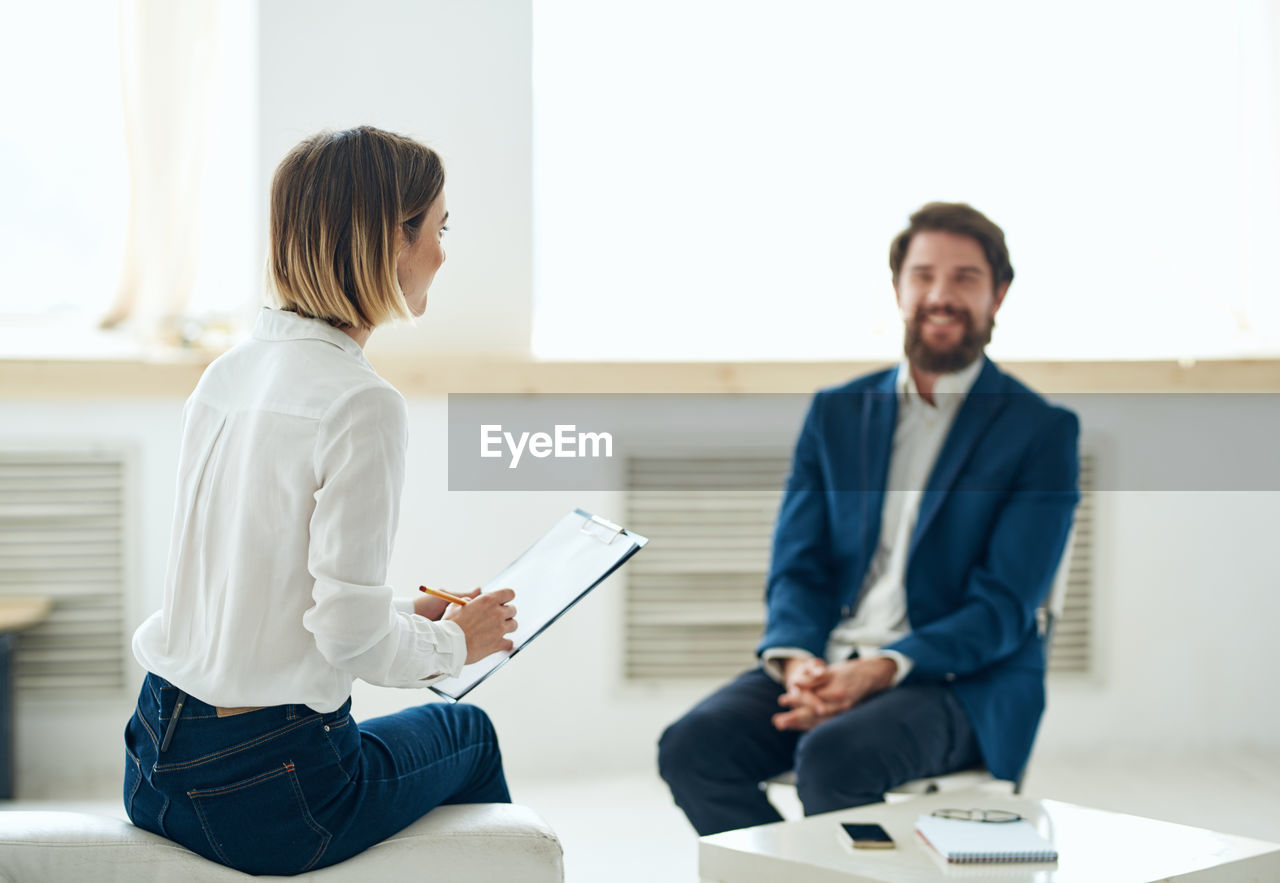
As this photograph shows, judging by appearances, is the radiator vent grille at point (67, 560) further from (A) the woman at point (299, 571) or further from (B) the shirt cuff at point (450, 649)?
(B) the shirt cuff at point (450, 649)

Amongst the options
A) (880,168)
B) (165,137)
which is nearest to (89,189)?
(165,137)

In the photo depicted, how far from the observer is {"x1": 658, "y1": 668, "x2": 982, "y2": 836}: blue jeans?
1809mm

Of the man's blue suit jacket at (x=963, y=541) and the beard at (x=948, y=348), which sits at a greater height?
the beard at (x=948, y=348)

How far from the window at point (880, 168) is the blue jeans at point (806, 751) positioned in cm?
131

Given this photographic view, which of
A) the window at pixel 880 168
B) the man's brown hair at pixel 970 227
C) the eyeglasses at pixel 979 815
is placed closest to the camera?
the eyeglasses at pixel 979 815

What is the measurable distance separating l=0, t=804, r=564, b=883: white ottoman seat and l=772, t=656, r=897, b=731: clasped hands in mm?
659

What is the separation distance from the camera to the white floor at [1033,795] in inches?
98.9

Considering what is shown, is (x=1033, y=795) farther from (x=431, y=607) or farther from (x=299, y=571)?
(x=299, y=571)

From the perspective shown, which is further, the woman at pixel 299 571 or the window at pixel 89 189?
the window at pixel 89 189

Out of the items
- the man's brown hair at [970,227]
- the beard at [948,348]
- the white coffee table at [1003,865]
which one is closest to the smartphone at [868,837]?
the white coffee table at [1003,865]

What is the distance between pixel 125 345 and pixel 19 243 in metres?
0.37

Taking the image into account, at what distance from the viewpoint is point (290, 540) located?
1231mm

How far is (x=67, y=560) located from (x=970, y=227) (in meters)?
2.09

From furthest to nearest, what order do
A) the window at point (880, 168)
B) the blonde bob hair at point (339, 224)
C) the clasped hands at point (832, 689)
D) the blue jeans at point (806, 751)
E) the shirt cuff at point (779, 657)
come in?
the window at point (880, 168)
the shirt cuff at point (779, 657)
the clasped hands at point (832, 689)
the blue jeans at point (806, 751)
the blonde bob hair at point (339, 224)
